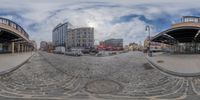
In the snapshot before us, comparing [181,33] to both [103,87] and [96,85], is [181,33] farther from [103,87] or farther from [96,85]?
[103,87]

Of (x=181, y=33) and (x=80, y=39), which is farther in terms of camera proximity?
(x=80, y=39)

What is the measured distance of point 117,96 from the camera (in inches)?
440

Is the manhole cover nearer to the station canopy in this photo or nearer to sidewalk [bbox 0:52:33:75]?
sidewalk [bbox 0:52:33:75]

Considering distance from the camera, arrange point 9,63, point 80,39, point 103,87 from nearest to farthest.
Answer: point 103,87 → point 9,63 → point 80,39

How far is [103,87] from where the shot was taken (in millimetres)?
12898

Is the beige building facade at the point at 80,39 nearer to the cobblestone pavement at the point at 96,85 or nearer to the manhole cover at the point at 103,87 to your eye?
the cobblestone pavement at the point at 96,85

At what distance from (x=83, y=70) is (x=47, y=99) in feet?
25.3

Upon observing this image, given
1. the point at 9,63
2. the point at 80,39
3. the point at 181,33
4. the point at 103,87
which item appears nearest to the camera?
the point at 103,87

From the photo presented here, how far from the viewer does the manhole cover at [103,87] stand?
12.1 metres

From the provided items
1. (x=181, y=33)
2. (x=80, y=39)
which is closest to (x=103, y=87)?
(x=181, y=33)

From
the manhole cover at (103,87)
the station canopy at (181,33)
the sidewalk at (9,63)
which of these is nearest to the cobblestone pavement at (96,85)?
the manhole cover at (103,87)

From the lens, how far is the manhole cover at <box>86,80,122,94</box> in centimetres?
1213

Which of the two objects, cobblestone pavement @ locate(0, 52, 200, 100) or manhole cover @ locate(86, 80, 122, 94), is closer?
cobblestone pavement @ locate(0, 52, 200, 100)

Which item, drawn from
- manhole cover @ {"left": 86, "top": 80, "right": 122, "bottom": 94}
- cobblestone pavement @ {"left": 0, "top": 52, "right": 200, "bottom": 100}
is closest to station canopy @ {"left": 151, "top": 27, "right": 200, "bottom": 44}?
cobblestone pavement @ {"left": 0, "top": 52, "right": 200, "bottom": 100}
